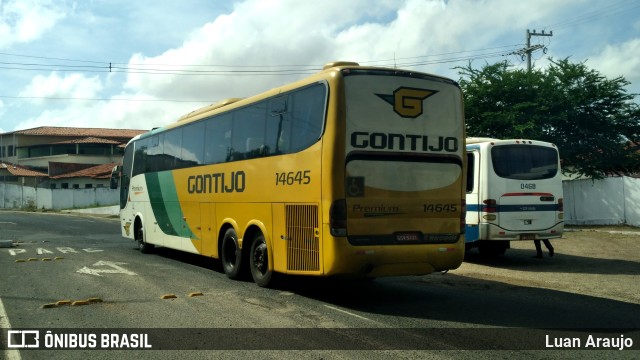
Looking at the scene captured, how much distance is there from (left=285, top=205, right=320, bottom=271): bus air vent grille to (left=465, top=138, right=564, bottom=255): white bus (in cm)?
566

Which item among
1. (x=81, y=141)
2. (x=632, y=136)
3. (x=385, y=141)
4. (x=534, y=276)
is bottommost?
(x=534, y=276)

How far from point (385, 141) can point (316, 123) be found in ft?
3.47

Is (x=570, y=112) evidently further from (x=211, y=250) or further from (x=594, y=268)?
(x=211, y=250)

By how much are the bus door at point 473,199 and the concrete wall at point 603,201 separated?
11.6m

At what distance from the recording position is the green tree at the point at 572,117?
2345 cm

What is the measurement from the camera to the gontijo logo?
8312 millimetres

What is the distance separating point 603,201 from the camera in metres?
22.4

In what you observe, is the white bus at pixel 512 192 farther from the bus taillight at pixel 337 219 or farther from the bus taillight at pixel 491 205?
the bus taillight at pixel 337 219

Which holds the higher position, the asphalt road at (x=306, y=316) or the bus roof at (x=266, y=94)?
the bus roof at (x=266, y=94)

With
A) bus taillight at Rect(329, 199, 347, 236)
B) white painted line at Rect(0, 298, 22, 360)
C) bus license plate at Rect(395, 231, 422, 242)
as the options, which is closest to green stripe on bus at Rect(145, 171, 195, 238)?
white painted line at Rect(0, 298, 22, 360)

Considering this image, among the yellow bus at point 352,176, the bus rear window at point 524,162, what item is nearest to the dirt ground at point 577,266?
the bus rear window at point 524,162

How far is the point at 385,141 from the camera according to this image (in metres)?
8.20

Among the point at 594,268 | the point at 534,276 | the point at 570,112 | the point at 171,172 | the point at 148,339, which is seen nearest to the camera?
the point at 148,339

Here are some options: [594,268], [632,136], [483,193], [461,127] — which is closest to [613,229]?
[632,136]
